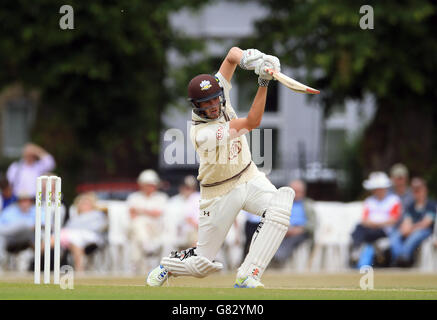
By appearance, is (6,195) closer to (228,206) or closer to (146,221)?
(146,221)

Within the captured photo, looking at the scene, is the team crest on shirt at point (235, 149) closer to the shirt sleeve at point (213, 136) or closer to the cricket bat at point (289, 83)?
the shirt sleeve at point (213, 136)

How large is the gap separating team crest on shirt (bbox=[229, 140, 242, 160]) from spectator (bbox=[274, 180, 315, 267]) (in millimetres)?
6321

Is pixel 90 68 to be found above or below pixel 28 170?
above

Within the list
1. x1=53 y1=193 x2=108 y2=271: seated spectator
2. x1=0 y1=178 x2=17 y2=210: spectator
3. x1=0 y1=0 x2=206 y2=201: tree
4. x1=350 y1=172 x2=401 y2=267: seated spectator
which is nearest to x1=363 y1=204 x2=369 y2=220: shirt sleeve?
x1=350 y1=172 x2=401 y2=267: seated spectator

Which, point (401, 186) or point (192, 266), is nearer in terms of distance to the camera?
point (192, 266)

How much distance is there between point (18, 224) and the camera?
508 inches

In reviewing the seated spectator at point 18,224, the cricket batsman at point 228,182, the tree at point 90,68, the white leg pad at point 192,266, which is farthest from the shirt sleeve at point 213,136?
the tree at point 90,68

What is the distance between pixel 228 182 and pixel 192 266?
0.67 meters

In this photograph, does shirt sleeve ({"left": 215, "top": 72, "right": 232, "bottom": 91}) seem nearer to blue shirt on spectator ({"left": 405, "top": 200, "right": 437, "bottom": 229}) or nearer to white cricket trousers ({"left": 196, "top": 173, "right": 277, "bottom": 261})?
white cricket trousers ({"left": 196, "top": 173, "right": 277, "bottom": 261})

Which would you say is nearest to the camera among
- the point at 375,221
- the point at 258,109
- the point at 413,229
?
the point at 258,109

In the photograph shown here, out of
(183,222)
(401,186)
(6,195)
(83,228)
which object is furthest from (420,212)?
(6,195)

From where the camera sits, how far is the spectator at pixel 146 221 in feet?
44.1

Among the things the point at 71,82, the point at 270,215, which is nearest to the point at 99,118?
the point at 71,82

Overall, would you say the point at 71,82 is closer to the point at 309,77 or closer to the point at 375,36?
the point at 309,77
